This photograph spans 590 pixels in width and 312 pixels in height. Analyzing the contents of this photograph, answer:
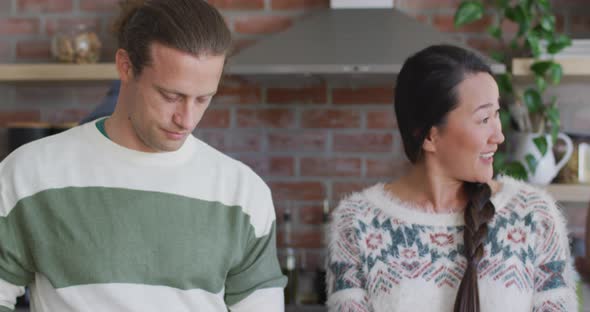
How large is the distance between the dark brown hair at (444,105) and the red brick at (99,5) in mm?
1548

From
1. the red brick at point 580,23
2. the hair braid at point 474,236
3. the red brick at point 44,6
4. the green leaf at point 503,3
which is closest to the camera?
the hair braid at point 474,236

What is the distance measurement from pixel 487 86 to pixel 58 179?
30.7 inches

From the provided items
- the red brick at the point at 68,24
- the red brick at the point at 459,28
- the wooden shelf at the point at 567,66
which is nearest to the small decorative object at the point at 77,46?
the red brick at the point at 68,24

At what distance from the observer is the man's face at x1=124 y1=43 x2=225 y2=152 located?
1.03 metres

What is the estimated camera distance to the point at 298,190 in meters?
2.60

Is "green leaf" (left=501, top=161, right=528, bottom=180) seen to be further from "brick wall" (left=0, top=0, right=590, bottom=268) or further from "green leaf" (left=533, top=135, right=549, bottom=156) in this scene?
"brick wall" (left=0, top=0, right=590, bottom=268)

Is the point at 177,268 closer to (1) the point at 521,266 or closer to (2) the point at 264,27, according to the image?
(1) the point at 521,266

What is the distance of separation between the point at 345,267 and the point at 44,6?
5.92 feet

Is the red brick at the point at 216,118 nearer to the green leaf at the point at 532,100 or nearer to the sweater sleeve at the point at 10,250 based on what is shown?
the green leaf at the point at 532,100

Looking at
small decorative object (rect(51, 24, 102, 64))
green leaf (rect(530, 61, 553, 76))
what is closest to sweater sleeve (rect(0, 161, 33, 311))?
small decorative object (rect(51, 24, 102, 64))

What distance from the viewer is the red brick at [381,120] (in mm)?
2551

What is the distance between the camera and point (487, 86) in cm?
135

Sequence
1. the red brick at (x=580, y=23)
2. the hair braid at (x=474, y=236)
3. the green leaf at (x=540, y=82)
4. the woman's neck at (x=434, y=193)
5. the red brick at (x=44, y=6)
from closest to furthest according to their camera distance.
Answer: the hair braid at (x=474, y=236) → the woman's neck at (x=434, y=193) → the green leaf at (x=540, y=82) → the red brick at (x=580, y=23) → the red brick at (x=44, y=6)

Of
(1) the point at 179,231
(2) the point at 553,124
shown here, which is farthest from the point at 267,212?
(2) the point at 553,124
